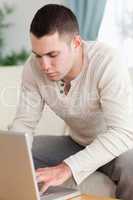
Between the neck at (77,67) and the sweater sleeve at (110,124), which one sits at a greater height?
the neck at (77,67)

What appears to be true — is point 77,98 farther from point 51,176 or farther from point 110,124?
point 51,176

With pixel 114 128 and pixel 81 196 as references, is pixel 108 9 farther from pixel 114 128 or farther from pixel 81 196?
pixel 81 196

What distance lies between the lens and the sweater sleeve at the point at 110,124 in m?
1.70

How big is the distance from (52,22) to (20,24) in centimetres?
188

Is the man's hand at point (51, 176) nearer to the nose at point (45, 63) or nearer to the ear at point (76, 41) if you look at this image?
the nose at point (45, 63)

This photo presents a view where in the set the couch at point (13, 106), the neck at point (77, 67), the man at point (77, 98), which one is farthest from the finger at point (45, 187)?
the couch at point (13, 106)

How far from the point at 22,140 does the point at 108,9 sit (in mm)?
2452

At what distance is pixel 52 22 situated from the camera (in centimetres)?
178

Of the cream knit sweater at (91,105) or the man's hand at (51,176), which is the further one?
the cream knit sweater at (91,105)

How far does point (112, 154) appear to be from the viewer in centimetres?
176

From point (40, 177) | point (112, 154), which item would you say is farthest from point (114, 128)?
point (40, 177)

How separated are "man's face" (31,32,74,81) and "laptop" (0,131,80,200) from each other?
1.70ft

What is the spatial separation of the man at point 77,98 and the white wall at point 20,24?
1.48m

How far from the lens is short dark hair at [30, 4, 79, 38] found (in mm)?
1751
